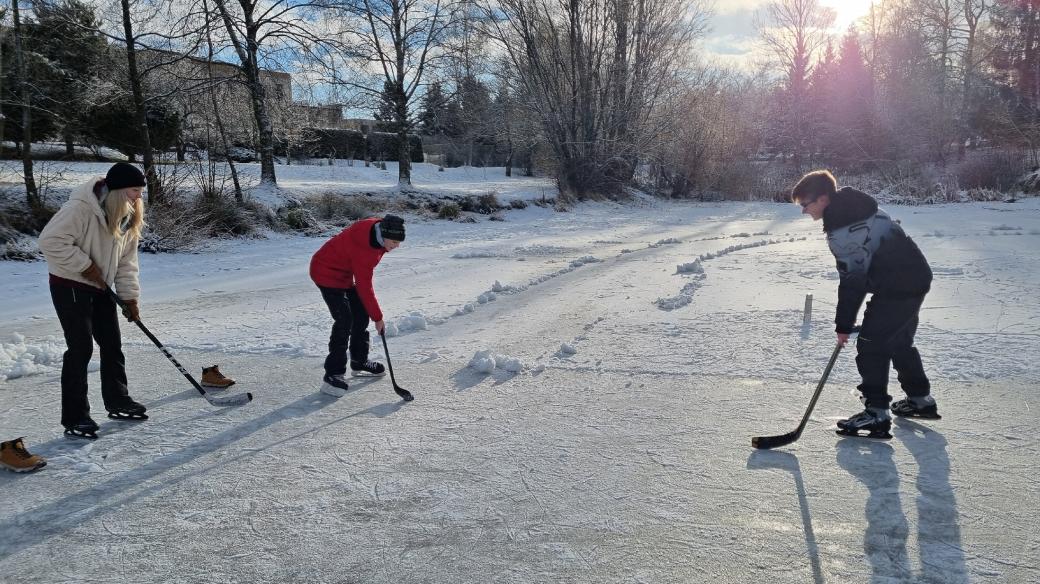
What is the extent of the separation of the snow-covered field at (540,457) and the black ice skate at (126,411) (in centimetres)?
12

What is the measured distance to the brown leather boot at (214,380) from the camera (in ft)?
16.2

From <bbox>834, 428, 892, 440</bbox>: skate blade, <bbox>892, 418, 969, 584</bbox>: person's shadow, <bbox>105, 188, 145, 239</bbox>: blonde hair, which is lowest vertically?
<bbox>892, 418, 969, 584</bbox>: person's shadow

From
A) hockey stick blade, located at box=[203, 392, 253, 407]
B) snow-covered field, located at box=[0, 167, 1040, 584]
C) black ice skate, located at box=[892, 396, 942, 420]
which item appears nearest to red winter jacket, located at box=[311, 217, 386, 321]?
snow-covered field, located at box=[0, 167, 1040, 584]

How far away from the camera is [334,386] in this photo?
16.0ft

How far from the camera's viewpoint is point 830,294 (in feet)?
26.1

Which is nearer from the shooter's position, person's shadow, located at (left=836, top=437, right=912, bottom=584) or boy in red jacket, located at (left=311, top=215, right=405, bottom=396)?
person's shadow, located at (left=836, top=437, right=912, bottom=584)

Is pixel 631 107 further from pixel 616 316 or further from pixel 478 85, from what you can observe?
pixel 616 316

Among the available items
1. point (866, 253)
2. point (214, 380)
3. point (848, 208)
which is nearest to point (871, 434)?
point (866, 253)

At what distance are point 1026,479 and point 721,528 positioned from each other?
5.75 feet

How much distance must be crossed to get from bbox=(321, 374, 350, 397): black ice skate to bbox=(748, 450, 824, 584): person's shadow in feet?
9.69

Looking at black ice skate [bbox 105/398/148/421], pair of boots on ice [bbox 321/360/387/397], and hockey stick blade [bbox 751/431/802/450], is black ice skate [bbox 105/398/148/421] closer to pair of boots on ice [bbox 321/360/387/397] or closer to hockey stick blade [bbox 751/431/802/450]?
pair of boots on ice [bbox 321/360/387/397]

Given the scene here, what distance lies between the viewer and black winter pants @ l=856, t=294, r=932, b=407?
3889mm

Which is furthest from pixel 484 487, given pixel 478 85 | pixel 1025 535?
pixel 478 85

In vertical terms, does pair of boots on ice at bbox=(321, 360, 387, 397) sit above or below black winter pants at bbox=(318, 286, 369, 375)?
below
